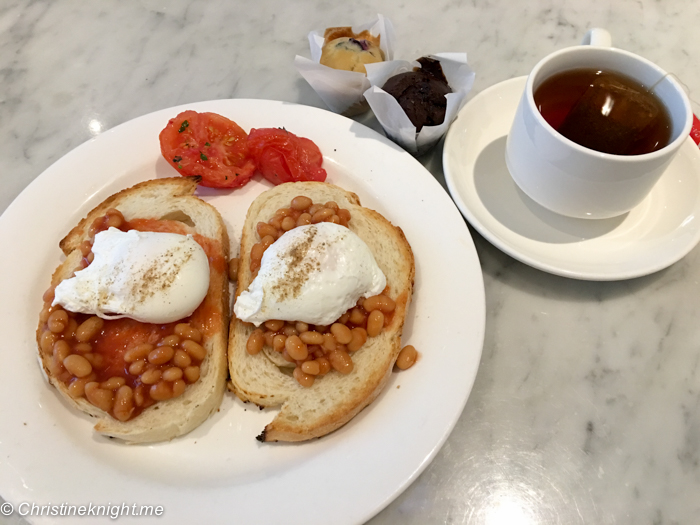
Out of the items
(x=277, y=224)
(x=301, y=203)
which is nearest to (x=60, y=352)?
(x=277, y=224)

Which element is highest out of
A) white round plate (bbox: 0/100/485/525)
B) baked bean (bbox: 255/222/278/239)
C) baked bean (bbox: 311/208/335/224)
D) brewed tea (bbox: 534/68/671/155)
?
brewed tea (bbox: 534/68/671/155)

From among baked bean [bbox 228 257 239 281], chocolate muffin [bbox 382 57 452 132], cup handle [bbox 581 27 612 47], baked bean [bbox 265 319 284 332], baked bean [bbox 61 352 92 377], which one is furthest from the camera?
chocolate muffin [bbox 382 57 452 132]

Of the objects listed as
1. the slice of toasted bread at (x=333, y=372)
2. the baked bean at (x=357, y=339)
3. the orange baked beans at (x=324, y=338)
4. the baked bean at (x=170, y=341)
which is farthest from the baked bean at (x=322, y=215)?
the baked bean at (x=170, y=341)

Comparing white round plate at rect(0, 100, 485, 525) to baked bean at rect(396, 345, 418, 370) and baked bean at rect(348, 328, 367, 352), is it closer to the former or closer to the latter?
baked bean at rect(396, 345, 418, 370)

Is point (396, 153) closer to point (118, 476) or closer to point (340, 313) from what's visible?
point (340, 313)

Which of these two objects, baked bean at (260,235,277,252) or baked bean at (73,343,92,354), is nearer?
baked bean at (73,343,92,354)

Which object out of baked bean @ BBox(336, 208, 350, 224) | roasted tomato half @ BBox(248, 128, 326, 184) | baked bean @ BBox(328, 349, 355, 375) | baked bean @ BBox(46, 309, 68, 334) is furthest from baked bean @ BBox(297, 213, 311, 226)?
baked bean @ BBox(46, 309, 68, 334)
